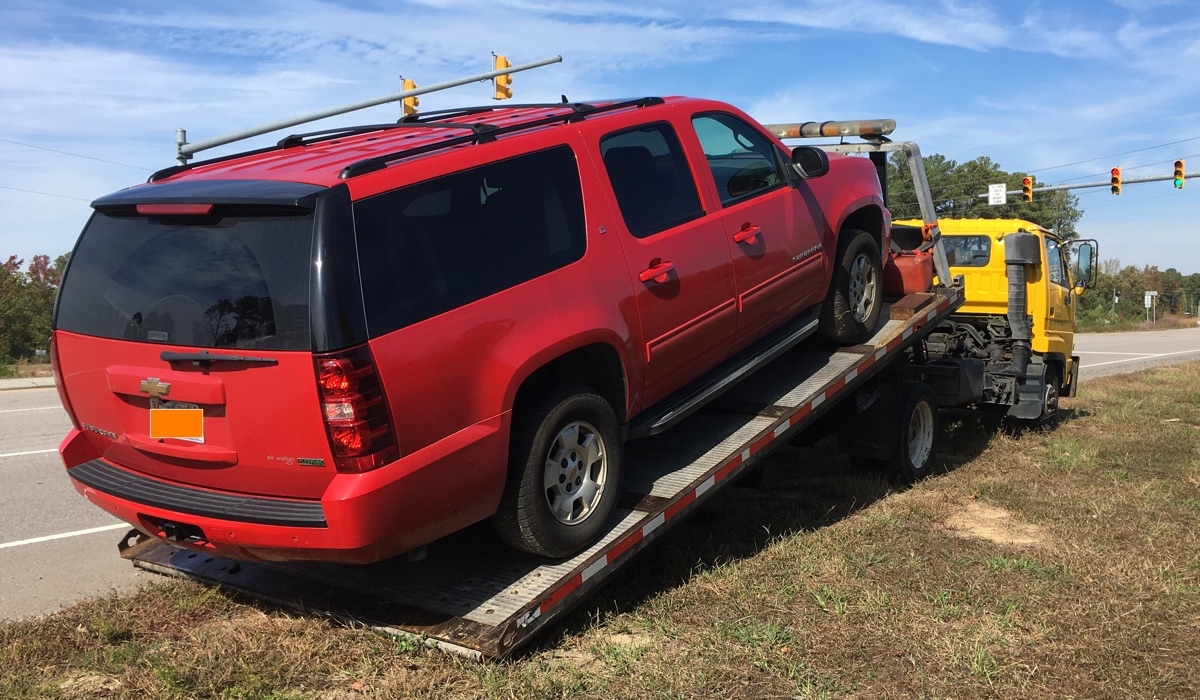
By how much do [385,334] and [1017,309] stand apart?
24.5 ft

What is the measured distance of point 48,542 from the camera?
20.6 feet

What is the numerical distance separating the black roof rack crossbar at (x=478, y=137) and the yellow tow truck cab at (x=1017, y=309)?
188 inches

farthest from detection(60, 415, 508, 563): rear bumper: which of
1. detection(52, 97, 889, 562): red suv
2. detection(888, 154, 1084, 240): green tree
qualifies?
detection(888, 154, 1084, 240): green tree

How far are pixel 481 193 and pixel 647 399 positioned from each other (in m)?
1.43

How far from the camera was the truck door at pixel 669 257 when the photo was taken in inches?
192

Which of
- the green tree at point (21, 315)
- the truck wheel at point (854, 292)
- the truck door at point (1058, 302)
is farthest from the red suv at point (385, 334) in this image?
the green tree at point (21, 315)

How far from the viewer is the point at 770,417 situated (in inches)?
224

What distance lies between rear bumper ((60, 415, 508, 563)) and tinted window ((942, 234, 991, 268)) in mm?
7636

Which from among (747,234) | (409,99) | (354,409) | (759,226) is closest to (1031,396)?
(759,226)

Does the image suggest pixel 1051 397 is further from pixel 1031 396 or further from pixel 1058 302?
pixel 1058 302

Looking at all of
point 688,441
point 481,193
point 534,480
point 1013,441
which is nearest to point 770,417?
point 688,441

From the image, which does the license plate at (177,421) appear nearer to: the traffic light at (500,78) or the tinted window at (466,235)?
the tinted window at (466,235)

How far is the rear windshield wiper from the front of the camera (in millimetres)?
3592

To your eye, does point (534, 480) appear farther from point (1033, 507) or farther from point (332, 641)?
point (1033, 507)
